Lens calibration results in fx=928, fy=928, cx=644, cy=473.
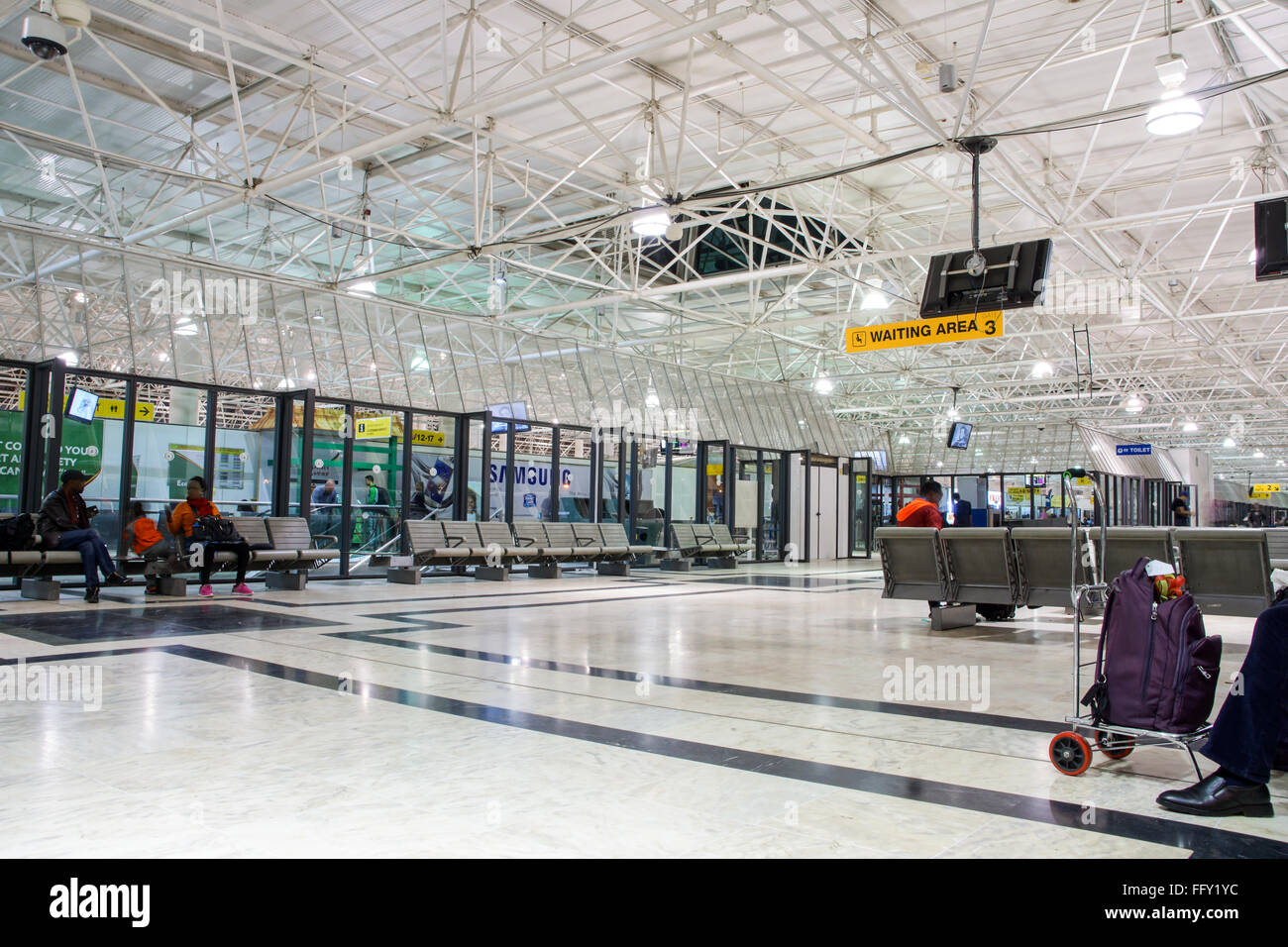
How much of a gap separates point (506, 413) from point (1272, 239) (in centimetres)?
1248

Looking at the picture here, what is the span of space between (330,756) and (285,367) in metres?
12.5

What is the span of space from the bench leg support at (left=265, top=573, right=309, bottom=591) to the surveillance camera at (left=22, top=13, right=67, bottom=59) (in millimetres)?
6947

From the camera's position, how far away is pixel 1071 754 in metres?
3.74

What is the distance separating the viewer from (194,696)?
203 inches

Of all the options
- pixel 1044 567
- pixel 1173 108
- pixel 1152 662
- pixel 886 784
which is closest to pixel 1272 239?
pixel 1173 108

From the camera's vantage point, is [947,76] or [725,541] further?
[725,541]

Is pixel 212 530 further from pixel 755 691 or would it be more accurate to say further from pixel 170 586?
pixel 755 691

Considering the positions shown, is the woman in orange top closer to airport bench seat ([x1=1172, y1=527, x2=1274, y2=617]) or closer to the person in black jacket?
the person in black jacket

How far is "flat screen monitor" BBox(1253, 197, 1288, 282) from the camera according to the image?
35.1ft

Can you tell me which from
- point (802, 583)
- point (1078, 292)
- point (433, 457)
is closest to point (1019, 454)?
point (1078, 292)

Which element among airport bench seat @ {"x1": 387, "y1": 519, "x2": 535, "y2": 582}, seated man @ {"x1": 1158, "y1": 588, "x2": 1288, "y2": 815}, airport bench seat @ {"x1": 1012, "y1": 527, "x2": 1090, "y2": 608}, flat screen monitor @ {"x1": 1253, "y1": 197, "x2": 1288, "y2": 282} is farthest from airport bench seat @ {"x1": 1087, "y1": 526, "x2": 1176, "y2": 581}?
airport bench seat @ {"x1": 387, "y1": 519, "x2": 535, "y2": 582}

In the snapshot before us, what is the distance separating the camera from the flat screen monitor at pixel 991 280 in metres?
11.3
